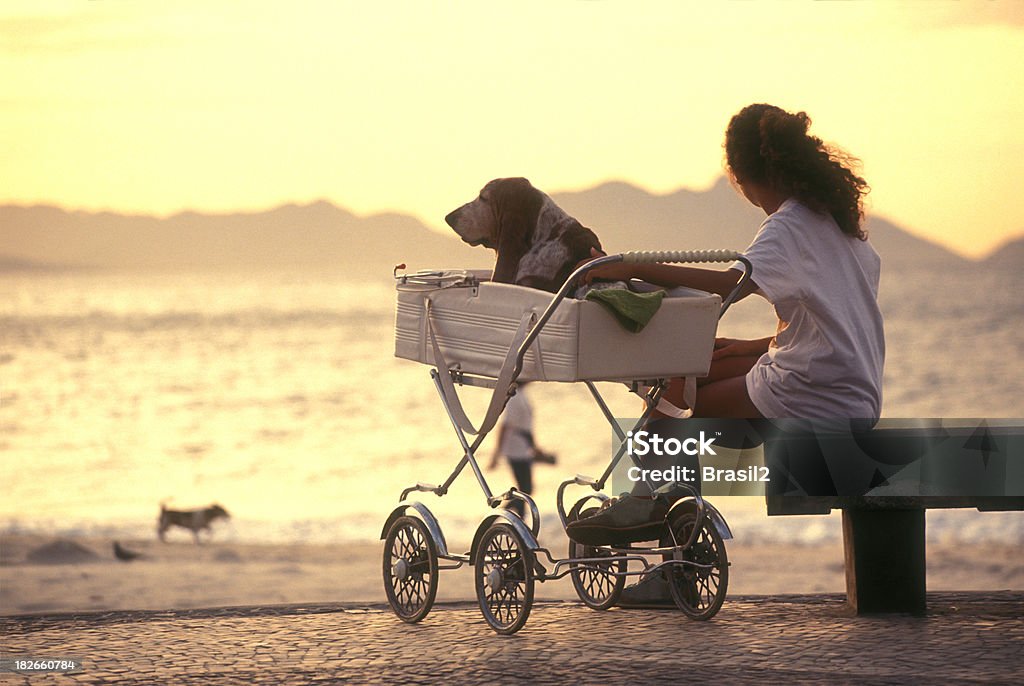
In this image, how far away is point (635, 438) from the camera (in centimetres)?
562

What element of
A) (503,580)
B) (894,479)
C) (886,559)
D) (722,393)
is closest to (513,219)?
(722,393)

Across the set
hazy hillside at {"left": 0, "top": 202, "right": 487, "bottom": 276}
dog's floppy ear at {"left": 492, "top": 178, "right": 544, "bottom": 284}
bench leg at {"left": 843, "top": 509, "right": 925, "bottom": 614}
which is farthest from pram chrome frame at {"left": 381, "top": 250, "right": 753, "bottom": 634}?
hazy hillside at {"left": 0, "top": 202, "right": 487, "bottom": 276}

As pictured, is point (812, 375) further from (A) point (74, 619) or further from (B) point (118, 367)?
(B) point (118, 367)

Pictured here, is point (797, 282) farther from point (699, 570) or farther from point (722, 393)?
point (699, 570)

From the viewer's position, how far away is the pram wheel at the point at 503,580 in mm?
5398

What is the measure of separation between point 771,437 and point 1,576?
478 inches

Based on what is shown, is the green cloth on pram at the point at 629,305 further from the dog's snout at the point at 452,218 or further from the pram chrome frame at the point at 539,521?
the dog's snout at the point at 452,218

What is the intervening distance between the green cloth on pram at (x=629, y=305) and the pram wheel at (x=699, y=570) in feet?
2.31

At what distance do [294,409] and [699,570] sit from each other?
3541cm

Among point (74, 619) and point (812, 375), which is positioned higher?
point (812, 375)

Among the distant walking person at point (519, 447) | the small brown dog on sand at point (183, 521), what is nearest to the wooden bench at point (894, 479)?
the distant walking person at point (519, 447)

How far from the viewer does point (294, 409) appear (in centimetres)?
4038

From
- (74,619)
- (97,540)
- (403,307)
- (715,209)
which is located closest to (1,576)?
(97,540)

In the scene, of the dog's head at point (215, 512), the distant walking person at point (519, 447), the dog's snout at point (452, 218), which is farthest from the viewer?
the dog's head at point (215, 512)
